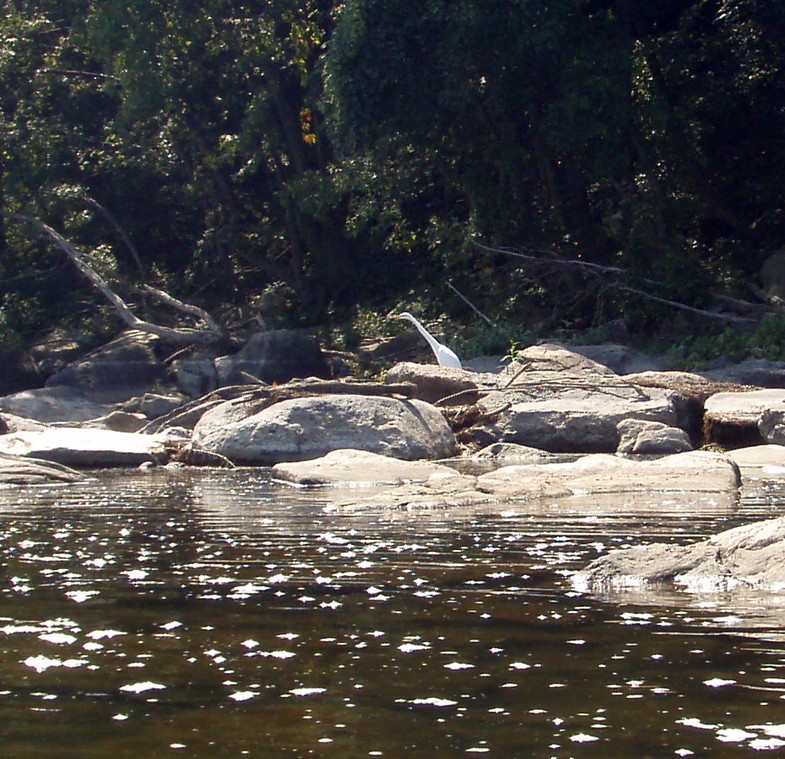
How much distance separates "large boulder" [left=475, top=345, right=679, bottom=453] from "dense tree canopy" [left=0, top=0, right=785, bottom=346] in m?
5.82

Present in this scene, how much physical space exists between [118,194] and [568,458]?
19231 mm

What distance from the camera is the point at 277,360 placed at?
22172 mm

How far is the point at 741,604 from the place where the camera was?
6133mm

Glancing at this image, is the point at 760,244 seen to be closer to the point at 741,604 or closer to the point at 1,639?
the point at 741,604

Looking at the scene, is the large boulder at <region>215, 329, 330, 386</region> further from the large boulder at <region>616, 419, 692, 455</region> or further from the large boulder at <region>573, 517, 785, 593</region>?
the large boulder at <region>573, 517, 785, 593</region>

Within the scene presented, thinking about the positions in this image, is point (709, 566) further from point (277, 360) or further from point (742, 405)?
point (277, 360)

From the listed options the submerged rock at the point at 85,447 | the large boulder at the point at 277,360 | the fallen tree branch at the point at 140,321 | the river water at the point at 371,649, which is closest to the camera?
the river water at the point at 371,649

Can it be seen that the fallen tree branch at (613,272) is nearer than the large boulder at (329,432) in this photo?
No

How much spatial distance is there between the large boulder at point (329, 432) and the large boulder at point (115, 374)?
989 cm

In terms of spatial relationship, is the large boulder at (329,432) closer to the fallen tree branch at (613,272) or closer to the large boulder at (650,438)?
the large boulder at (650,438)

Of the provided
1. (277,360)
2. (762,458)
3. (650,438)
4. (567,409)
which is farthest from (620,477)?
(277,360)

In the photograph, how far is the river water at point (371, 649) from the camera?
4.23m

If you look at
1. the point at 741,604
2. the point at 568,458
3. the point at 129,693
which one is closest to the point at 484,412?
the point at 568,458

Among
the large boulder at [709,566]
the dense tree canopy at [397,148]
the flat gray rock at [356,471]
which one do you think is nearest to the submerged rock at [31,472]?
the flat gray rock at [356,471]
